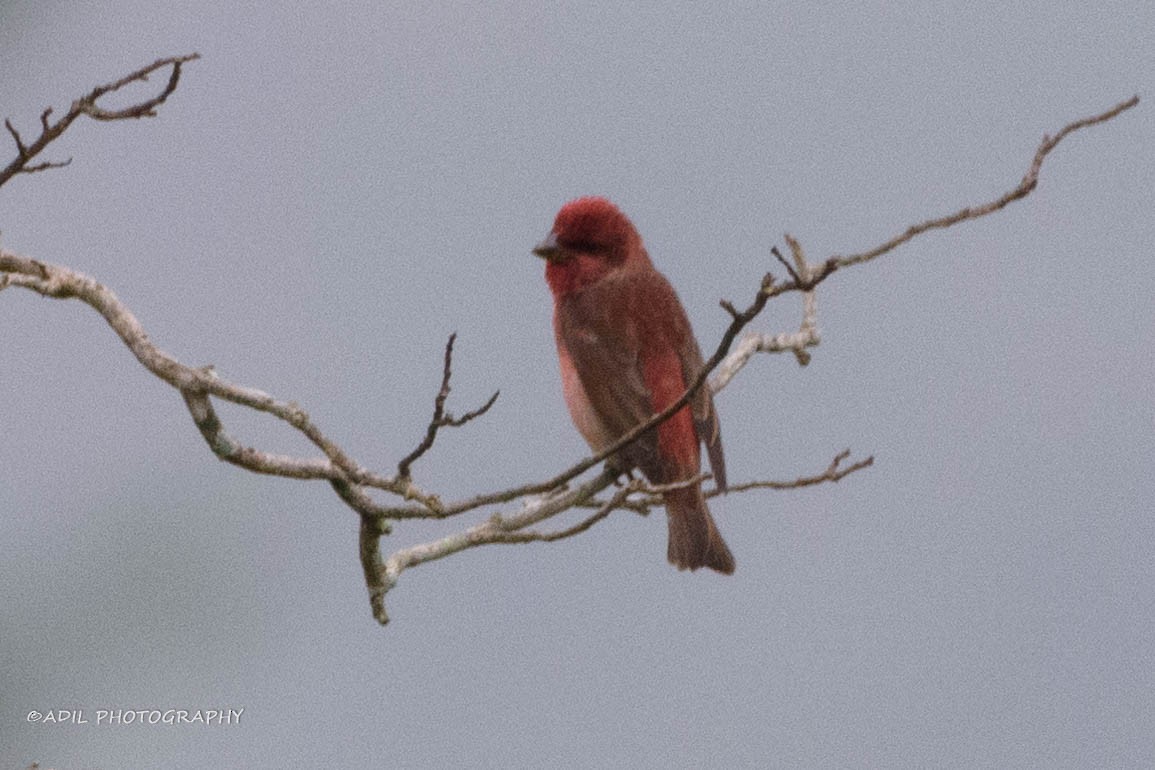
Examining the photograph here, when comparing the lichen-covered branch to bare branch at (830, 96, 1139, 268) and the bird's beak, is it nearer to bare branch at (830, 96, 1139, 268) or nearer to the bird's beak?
bare branch at (830, 96, 1139, 268)

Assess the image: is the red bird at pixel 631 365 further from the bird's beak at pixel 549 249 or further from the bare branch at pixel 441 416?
the bare branch at pixel 441 416

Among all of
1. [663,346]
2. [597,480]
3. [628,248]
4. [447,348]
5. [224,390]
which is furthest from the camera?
[628,248]

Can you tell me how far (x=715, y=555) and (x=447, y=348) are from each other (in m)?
2.61

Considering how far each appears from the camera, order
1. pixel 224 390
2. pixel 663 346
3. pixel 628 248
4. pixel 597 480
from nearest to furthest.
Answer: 1. pixel 224 390
2. pixel 597 480
3. pixel 663 346
4. pixel 628 248

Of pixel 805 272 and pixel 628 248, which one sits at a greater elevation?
pixel 628 248

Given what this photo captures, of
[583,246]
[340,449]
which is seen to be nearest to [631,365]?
[583,246]

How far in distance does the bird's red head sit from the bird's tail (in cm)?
114

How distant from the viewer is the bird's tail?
21.5 ft

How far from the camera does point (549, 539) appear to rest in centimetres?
496

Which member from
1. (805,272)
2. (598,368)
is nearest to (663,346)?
(598,368)

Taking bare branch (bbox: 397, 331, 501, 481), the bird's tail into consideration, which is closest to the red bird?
the bird's tail

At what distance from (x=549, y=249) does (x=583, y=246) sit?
0.53 feet

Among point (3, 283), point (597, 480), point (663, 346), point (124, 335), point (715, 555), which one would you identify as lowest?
point (715, 555)

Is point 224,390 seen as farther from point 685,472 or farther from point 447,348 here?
point 685,472
